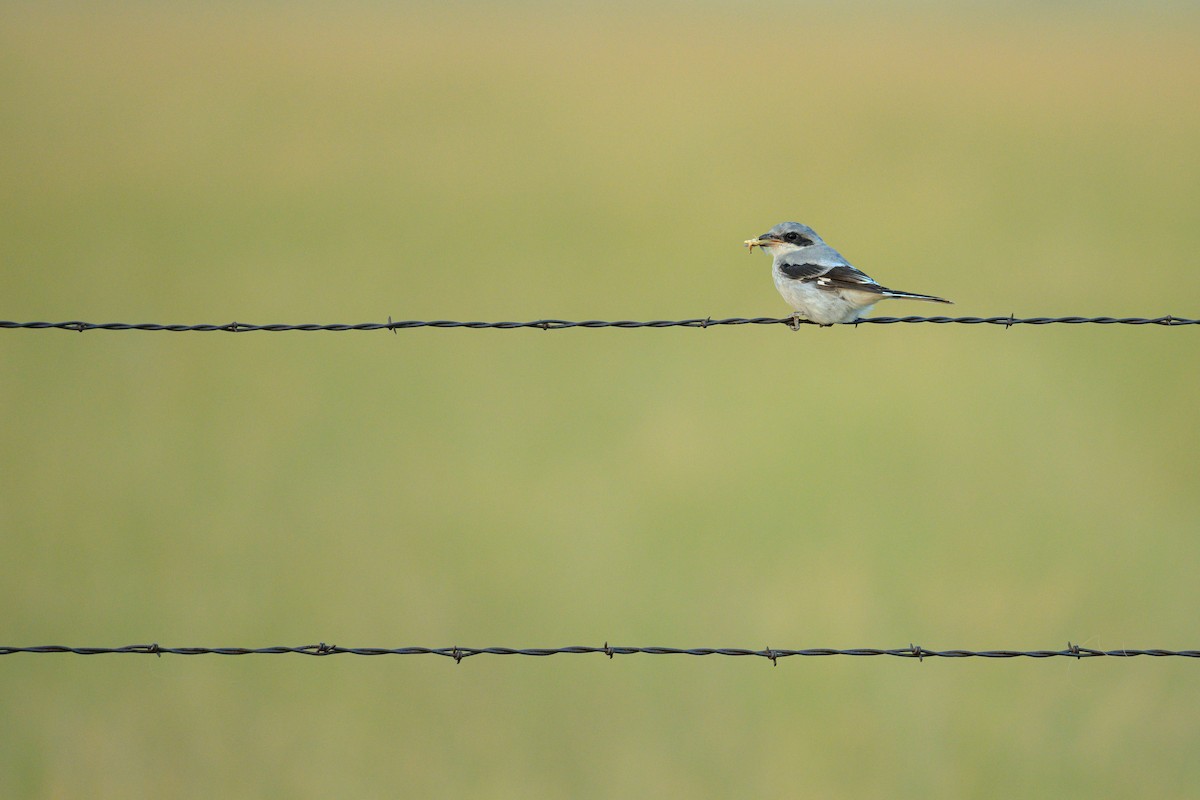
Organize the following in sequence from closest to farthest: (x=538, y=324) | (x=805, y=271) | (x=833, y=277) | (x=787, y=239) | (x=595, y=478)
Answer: (x=538, y=324) → (x=833, y=277) → (x=805, y=271) → (x=787, y=239) → (x=595, y=478)

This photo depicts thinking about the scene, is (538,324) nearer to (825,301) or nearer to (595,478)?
(825,301)

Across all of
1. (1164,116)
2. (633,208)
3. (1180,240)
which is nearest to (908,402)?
(1180,240)

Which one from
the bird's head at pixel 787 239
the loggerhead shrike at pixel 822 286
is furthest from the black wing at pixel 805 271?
the bird's head at pixel 787 239

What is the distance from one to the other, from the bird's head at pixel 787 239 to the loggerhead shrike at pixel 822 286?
0.01 m

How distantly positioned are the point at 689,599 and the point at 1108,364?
7820 millimetres

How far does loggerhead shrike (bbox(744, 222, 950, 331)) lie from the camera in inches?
277

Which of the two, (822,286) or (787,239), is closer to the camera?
(822,286)

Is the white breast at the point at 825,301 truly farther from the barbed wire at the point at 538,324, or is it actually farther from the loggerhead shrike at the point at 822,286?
the barbed wire at the point at 538,324

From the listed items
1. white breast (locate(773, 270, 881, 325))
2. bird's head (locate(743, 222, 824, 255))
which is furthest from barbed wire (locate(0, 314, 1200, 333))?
bird's head (locate(743, 222, 824, 255))

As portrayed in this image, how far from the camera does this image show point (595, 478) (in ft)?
39.5

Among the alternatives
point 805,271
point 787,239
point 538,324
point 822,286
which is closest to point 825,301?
point 822,286

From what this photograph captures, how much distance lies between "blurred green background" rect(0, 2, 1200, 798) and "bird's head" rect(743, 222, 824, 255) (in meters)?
3.17

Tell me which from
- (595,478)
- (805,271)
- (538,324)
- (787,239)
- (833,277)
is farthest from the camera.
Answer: (595,478)

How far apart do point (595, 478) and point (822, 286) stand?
5283 mm
